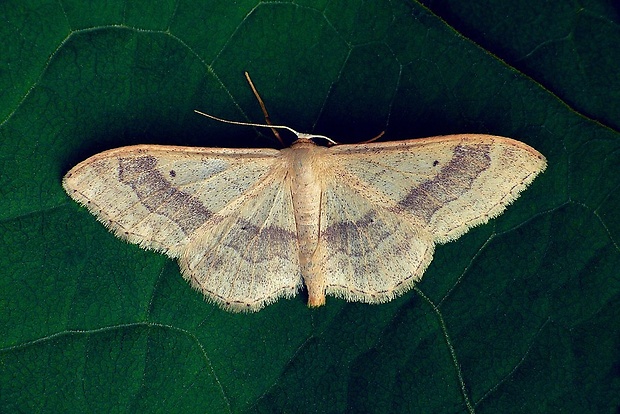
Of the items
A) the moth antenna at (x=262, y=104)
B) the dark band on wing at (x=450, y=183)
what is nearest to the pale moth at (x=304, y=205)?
the dark band on wing at (x=450, y=183)

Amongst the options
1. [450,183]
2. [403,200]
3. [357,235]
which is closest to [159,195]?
[357,235]

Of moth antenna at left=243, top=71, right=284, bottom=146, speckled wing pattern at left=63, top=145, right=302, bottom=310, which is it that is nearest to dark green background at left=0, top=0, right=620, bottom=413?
moth antenna at left=243, top=71, right=284, bottom=146

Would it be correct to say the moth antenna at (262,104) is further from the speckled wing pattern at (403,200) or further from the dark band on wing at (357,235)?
the dark band on wing at (357,235)

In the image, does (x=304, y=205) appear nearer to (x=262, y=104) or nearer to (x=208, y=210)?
(x=208, y=210)

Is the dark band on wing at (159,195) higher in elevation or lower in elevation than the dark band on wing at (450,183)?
lower

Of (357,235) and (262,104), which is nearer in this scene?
(357,235)
